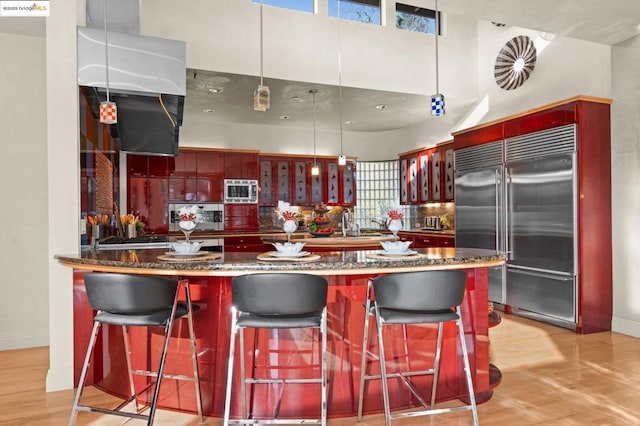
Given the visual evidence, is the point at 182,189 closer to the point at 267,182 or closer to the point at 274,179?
the point at 267,182

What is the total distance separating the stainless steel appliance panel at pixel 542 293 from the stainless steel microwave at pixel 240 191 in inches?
171

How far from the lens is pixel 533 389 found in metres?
3.10

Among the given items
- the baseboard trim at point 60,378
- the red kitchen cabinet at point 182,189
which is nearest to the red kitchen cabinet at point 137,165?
the red kitchen cabinet at point 182,189

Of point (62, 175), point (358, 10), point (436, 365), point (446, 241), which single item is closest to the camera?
point (436, 365)

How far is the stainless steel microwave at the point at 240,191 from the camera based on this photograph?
760cm

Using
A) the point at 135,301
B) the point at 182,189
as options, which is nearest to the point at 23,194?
the point at 135,301

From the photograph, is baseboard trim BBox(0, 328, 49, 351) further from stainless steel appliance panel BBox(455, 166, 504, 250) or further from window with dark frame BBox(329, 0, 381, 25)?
window with dark frame BBox(329, 0, 381, 25)

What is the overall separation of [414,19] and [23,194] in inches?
222

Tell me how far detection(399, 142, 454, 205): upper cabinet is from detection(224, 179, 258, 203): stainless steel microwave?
9.43ft

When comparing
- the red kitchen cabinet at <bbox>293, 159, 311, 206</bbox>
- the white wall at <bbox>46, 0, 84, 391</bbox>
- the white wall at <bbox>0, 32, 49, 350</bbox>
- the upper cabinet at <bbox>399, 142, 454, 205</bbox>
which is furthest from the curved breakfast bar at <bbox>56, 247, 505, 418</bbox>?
the red kitchen cabinet at <bbox>293, 159, 311, 206</bbox>

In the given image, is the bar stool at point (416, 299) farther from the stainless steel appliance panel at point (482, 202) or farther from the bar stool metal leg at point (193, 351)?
the stainless steel appliance panel at point (482, 202)

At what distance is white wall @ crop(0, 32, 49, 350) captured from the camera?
4.20 m

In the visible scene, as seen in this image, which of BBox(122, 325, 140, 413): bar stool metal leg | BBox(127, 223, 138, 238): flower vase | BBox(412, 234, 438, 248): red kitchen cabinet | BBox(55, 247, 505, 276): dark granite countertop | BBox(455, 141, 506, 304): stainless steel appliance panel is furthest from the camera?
BBox(412, 234, 438, 248): red kitchen cabinet

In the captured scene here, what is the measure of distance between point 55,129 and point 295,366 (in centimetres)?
241
